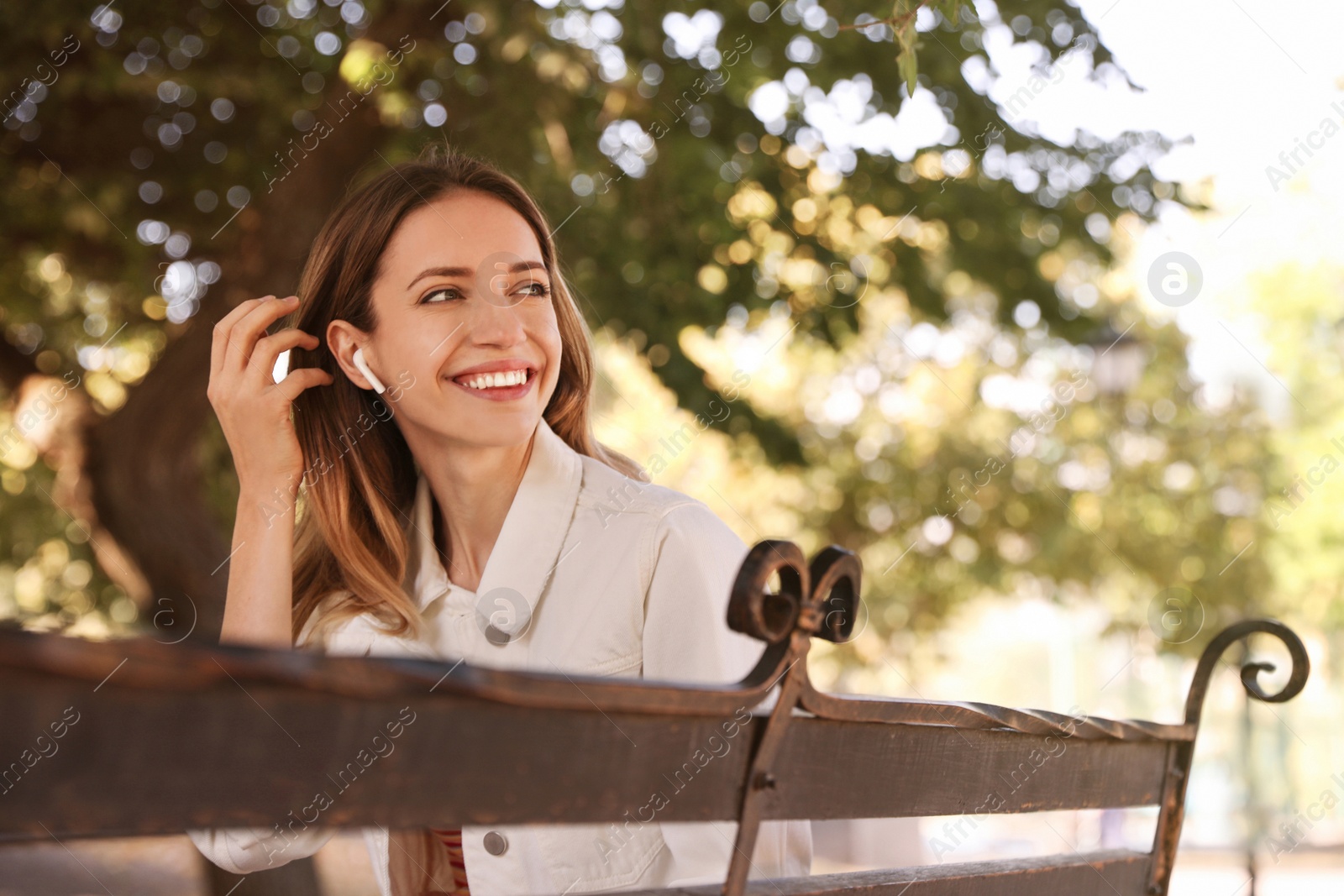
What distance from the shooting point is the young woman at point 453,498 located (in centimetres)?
209

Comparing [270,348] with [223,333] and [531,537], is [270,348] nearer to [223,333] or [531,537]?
[223,333]

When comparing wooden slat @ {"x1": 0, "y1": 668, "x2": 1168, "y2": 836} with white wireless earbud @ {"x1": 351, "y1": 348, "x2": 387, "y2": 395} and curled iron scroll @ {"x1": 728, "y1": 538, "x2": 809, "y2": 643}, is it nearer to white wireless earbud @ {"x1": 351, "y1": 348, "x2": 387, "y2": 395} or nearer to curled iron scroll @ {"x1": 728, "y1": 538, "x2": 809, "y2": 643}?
curled iron scroll @ {"x1": 728, "y1": 538, "x2": 809, "y2": 643}

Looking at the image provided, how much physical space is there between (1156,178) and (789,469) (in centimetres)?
235

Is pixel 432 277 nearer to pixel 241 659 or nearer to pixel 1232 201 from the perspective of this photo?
pixel 241 659

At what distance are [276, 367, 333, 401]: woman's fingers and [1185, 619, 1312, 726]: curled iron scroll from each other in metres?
1.83

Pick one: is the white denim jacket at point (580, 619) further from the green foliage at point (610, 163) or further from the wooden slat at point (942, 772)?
the green foliage at point (610, 163)

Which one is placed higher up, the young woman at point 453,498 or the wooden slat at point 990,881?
the wooden slat at point 990,881

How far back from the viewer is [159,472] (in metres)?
6.43

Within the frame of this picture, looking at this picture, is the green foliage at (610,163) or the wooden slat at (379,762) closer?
the wooden slat at (379,762)

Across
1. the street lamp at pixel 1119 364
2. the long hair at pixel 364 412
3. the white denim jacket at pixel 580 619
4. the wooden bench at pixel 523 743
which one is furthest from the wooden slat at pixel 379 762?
the street lamp at pixel 1119 364

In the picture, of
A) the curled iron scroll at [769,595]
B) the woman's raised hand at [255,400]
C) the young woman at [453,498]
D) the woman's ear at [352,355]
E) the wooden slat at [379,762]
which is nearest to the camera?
the wooden slat at [379,762]

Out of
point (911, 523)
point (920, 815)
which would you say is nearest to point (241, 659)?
point (920, 815)

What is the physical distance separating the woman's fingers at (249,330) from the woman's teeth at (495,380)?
420 mm

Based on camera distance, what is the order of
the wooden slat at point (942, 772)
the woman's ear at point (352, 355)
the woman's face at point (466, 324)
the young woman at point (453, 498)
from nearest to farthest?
1. the wooden slat at point (942, 772)
2. the young woman at point (453, 498)
3. the woman's face at point (466, 324)
4. the woman's ear at point (352, 355)
